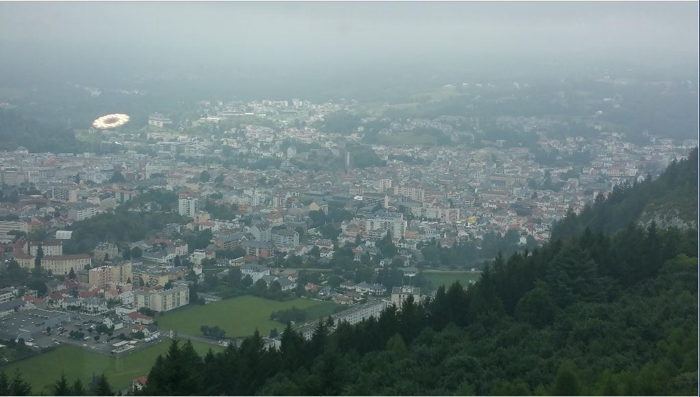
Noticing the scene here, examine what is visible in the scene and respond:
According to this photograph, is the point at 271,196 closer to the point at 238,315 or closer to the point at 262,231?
the point at 262,231

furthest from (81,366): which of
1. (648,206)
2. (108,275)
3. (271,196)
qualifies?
(271,196)

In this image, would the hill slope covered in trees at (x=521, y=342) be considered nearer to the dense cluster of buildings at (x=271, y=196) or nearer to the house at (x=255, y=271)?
the dense cluster of buildings at (x=271, y=196)

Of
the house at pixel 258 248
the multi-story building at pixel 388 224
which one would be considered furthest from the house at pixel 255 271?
the multi-story building at pixel 388 224

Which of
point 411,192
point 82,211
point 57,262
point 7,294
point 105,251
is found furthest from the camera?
point 411,192

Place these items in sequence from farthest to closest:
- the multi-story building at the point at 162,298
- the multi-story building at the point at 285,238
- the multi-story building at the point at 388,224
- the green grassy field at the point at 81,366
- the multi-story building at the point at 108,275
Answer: the multi-story building at the point at 388,224 → the multi-story building at the point at 285,238 → the multi-story building at the point at 108,275 → the multi-story building at the point at 162,298 → the green grassy field at the point at 81,366

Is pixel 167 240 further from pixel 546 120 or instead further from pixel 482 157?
pixel 546 120

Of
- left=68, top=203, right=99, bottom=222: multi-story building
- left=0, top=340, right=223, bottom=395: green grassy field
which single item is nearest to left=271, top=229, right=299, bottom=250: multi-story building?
left=68, top=203, right=99, bottom=222: multi-story building

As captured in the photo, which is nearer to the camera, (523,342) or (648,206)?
(523,342)

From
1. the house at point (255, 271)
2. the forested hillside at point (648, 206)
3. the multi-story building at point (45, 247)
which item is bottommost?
the house at point (255, 271)

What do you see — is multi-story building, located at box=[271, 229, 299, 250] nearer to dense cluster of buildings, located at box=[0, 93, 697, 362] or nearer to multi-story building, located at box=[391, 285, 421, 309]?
dense cluster of buildings, located at box=[0, 93, 697, 362]
